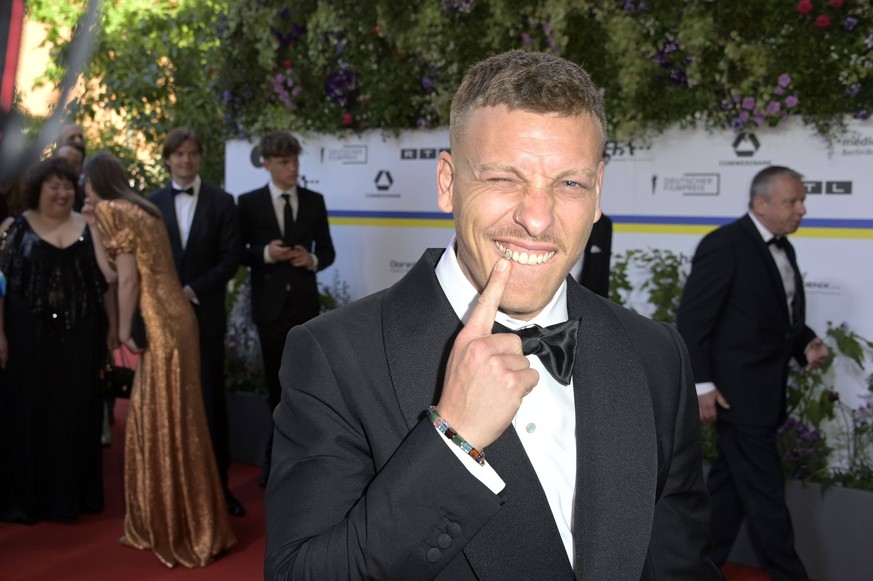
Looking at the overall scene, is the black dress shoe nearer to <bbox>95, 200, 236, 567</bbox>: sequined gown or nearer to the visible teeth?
<bbox>95, 200, 236, 567</bbox>: sequined gown

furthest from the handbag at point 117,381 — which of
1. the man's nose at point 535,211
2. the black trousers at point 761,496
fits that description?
the man's nose at point 535,211

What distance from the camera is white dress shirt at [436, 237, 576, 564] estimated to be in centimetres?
157

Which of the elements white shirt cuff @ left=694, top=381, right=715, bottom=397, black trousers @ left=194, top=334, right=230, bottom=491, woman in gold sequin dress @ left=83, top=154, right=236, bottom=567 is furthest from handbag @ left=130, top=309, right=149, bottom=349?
white shirt cuff @ left=694, top=381, right=715, bottom=397

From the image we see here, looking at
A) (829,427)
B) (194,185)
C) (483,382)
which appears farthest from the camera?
(194,185)

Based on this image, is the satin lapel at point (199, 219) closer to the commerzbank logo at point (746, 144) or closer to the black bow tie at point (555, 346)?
the commerzbank logo at point (746, 144)

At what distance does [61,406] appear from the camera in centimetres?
576

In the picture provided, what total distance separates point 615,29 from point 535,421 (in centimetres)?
474

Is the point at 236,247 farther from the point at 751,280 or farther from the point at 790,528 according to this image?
the point at 790,528

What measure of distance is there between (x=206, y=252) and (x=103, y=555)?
1831mm

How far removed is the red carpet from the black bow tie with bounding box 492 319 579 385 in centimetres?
364

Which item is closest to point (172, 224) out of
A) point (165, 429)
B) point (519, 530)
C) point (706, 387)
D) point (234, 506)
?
point (165, 429)

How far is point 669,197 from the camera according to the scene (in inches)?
229

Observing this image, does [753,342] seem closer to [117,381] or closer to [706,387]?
[706,387]

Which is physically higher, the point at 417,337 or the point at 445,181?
the point at 445,181
